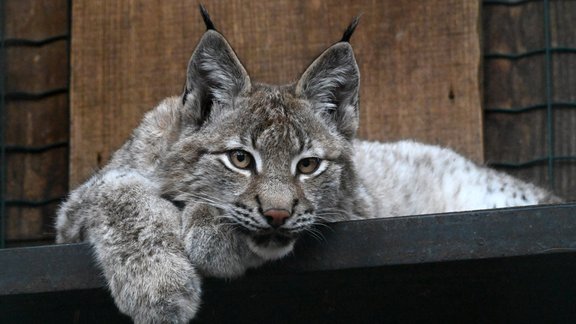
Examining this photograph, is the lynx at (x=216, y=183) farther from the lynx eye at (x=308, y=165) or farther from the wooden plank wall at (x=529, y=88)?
the wooden plank wall at (x=529, y=88)

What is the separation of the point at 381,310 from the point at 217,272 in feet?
2.23

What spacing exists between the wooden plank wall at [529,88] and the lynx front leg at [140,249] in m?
2.05

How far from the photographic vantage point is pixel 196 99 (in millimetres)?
5012

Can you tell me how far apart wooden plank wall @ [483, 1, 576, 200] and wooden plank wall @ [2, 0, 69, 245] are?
2.04m

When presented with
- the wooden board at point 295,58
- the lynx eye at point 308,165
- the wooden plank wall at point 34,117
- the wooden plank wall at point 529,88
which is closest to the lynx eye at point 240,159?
the lynx eye at point 308,165

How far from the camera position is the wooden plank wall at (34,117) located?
619cm

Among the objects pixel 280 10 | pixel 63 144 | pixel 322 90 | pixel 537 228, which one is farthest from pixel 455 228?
pixel 63 144

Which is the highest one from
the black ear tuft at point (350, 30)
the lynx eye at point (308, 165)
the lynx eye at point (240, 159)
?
the black ear tuft at point (350, 30)

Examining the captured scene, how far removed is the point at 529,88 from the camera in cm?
628

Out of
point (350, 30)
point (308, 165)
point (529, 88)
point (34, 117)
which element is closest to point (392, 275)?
point (308, 165)

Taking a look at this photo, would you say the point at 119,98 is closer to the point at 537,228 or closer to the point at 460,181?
the point at 460,181

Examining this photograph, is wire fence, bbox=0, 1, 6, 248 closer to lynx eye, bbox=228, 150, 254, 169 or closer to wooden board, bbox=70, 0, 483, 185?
wooden board, bbox=70, 0, 483, 185

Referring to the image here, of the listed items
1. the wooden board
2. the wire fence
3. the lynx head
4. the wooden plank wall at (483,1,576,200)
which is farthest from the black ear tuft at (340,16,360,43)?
the wire fence

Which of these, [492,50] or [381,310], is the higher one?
[492,50]
